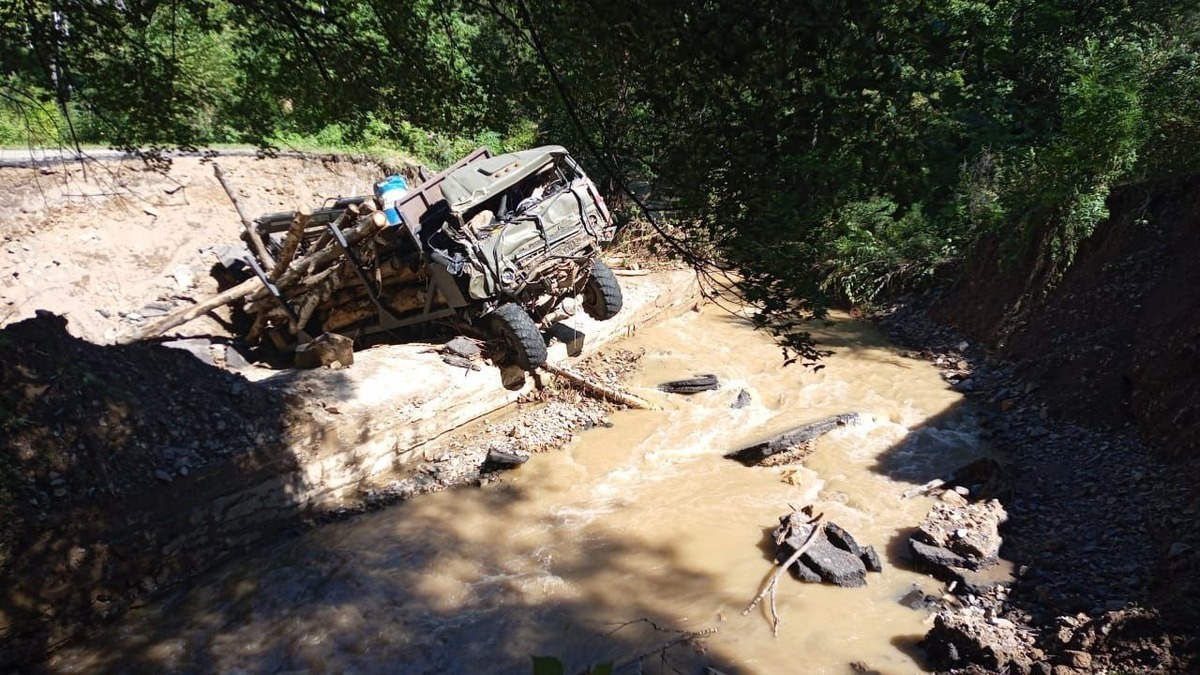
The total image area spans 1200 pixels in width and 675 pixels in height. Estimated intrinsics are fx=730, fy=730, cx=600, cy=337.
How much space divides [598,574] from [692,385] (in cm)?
355

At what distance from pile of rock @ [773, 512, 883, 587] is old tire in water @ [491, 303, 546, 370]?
3.31 metres

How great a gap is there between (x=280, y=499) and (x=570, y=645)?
9.71 ft

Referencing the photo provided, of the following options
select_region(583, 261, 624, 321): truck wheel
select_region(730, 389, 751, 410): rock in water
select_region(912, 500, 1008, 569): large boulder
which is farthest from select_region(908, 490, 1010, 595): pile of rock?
select_region(583, 261, 624, 321): truck wheel

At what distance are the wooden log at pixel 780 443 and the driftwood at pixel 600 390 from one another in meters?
1.35

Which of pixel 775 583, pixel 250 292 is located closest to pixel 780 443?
pixel 775 583

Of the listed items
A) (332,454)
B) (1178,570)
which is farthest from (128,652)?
(1178,570)

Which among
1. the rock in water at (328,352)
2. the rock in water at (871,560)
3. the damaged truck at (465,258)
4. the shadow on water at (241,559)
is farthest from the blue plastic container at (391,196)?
the rock in water at (871,560)

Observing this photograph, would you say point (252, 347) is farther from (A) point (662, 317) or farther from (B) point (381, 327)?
(A) point (662, 317)

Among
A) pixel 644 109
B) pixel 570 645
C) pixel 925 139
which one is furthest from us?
pixel 570 645

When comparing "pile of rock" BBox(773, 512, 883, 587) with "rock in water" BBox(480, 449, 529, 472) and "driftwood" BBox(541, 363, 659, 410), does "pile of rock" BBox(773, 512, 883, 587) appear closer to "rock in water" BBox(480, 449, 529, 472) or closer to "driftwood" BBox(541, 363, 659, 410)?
"rock in water" BBox(480, 449, 529, 472)

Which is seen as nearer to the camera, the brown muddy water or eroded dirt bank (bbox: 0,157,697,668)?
the brown muddy water

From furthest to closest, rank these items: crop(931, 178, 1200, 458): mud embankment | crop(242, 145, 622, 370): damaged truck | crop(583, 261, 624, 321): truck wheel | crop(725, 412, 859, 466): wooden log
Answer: crop(583, 261, 624, 321): truck wheel, crop(242, 145, 622, 370): damaged truck, crop(725, 412, 859, 466): wooden log, crop(931, 178, 1200, 458): mud embankment

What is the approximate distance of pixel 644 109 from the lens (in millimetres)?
3396

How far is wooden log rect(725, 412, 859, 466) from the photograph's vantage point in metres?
7.11
